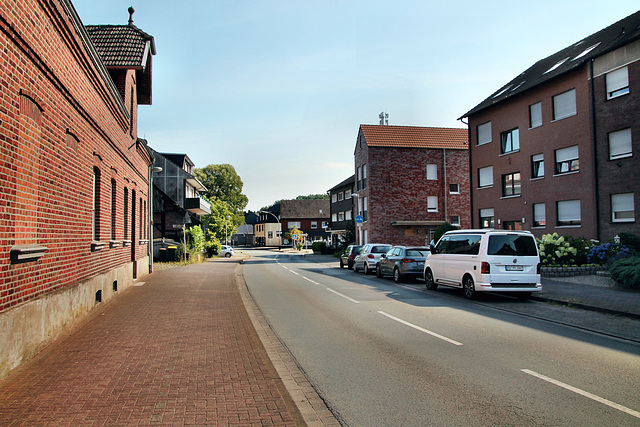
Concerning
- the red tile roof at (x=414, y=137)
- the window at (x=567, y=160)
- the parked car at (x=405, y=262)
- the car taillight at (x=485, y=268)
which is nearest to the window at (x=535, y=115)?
the window at (x=567, y=160)

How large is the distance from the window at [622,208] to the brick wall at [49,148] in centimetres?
1989

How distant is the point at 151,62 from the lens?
1967 centimetres

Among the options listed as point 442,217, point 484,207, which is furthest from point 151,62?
point 442,217

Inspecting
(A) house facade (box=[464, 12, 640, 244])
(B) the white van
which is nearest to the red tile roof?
(A) house facade (box=[464, 12, 640, 244])

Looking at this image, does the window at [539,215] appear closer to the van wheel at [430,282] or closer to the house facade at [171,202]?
the van wheel at [430,282]

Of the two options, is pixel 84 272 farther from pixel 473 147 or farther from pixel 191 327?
pixel 473 147

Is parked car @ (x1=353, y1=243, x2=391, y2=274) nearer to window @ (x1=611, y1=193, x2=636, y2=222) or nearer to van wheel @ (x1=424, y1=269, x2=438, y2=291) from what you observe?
van wheel @ (x1=424, y1=269, x2=438, y2=291)

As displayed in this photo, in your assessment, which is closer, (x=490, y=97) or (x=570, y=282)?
(x=570, y=282)

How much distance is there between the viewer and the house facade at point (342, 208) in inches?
2080

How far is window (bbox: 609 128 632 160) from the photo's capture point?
19703mm

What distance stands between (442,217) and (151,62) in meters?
30.9

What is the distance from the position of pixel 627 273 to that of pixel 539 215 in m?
12.1

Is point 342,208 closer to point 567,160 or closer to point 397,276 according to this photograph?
point 567,160

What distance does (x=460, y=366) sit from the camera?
247 inches
